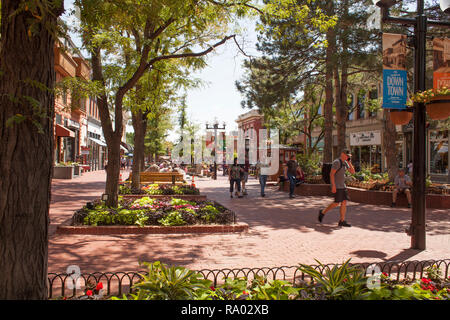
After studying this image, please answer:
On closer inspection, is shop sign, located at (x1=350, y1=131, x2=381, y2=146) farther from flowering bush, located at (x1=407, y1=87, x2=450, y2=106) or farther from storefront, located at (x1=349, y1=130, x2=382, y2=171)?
flowering bush, located at (x1=407, y1=87, x2=450, y2=106)

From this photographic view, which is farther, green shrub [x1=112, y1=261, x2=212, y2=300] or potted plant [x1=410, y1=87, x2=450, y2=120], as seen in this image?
potted plant [x1=410, y1=87, x2=450, y2=120]

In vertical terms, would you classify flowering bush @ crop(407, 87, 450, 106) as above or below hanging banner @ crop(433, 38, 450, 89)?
below

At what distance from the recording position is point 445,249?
21.2ft

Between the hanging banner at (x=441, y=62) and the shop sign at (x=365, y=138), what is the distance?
1093 inches

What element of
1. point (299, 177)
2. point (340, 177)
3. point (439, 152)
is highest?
point (439, 152)

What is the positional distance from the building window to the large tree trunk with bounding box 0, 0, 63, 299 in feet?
92.1

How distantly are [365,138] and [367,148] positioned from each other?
3.69ft

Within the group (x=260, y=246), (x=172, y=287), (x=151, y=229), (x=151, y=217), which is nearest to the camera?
(x=172, y=287)

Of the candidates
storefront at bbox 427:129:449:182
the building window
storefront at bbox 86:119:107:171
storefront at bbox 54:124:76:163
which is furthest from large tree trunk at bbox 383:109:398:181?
storefront at bbox 86:119:107:171

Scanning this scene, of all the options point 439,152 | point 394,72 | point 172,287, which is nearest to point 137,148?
point 394,72

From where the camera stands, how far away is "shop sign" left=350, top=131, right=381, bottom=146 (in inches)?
1278

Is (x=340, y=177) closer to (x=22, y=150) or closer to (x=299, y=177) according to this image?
(x=22, y=150)

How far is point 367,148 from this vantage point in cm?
3453

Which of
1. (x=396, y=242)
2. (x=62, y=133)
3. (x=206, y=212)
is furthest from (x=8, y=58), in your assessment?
(x=62, y=133)
